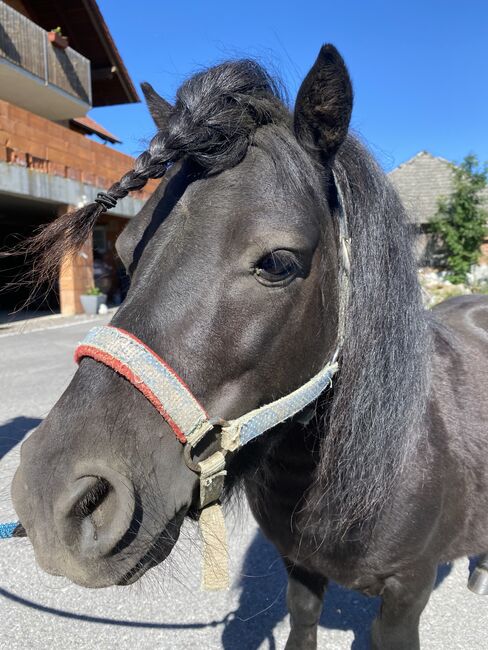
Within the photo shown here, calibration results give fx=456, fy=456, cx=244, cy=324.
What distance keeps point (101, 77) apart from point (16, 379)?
1444 cm

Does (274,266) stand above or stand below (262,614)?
above

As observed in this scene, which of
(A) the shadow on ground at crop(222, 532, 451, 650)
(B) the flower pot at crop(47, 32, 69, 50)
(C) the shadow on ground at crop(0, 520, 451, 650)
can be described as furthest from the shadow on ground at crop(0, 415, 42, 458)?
(B) the flower pot at crop(47, 32, 69, 50)

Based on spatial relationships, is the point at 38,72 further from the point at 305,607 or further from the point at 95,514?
the point at 95,514

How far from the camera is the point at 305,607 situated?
1890mm

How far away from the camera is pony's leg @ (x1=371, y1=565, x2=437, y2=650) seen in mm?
1535

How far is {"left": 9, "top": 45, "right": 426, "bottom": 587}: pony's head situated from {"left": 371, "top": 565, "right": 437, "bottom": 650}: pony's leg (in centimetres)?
59

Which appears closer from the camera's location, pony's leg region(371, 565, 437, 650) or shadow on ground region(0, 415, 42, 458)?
pony's leg region(371, 565, 437, 650)

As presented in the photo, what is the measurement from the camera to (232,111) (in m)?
1.15

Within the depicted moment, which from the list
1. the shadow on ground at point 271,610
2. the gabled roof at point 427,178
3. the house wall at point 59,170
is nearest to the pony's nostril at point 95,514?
the shadow on ground at point 271,610

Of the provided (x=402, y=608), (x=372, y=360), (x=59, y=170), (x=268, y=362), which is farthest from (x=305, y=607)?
(x=59, y=170)

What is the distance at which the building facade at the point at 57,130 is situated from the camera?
421 inches

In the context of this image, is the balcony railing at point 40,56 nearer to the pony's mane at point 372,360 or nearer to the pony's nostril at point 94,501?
the pony's mane at point 372,360

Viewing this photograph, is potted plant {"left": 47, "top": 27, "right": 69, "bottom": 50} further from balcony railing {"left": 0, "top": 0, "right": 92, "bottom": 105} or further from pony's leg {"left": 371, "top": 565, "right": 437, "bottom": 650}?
pony's leg {"left": 371, "top": 565, "right": 437, "bottom": 650}

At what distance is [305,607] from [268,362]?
4.46 ft
